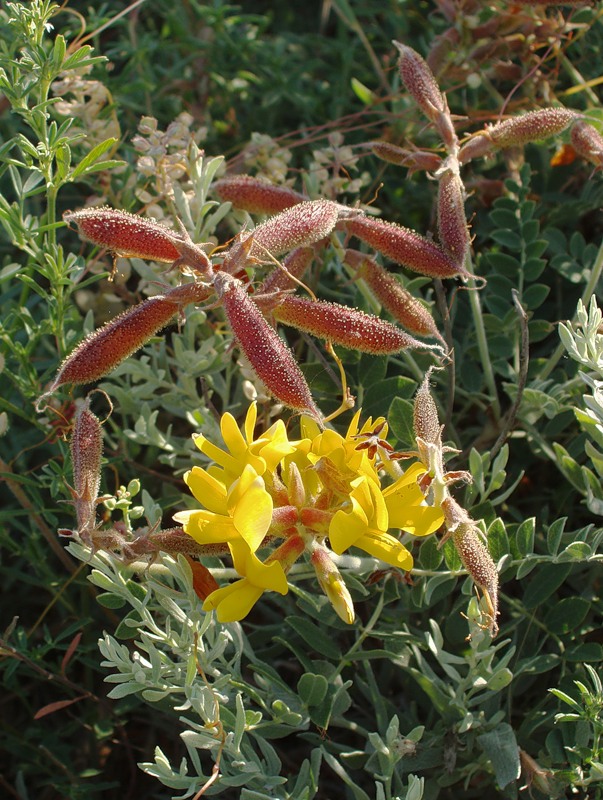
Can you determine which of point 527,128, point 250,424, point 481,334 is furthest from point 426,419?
point 527,128

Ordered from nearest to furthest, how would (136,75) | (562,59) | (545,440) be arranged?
(545,440)
(562,59)
(136,75)

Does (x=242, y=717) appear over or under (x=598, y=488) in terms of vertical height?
under

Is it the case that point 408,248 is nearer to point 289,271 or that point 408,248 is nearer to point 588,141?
point 289,271

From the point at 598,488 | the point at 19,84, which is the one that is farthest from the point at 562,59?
the point at 19,84

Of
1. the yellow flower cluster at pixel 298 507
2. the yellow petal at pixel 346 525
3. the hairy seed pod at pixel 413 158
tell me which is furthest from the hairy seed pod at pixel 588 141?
the yellow petal at pixel 346 525

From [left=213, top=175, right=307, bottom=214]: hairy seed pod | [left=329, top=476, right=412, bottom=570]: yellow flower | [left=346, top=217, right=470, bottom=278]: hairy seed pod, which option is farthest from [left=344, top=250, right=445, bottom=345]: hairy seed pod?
[left=329, top=476, right=412, bottom=570]: yellow flower

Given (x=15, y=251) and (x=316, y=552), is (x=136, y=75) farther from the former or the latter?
(x=316, y=552)
